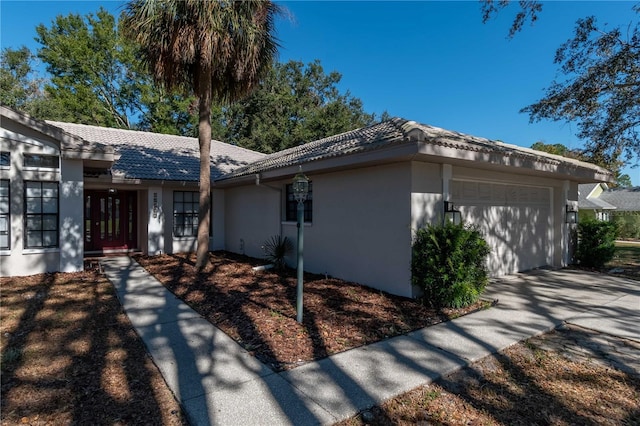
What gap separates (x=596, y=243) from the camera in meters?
10.1

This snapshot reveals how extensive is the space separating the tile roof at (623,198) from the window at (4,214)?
38.5 metres

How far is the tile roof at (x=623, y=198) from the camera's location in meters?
30.2

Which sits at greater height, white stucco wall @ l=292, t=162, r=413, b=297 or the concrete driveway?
white stucco wall @ l=292, t=162, r=413, b=297

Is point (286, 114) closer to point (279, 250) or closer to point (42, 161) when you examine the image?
point (279, 250)

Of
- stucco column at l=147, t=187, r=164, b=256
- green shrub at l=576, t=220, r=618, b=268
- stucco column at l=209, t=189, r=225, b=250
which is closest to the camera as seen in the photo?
green shrub at l=576, t=220, r=618, b=268

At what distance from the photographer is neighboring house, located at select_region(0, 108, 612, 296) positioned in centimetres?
640

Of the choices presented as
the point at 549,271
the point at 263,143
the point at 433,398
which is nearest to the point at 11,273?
the point at 433,398

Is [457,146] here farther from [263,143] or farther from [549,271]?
[263,143]

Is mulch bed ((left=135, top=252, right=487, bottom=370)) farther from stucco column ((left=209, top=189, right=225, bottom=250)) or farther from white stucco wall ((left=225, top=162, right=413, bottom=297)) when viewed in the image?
stucco column ((left=209, top=189, right=225, bottom=250))

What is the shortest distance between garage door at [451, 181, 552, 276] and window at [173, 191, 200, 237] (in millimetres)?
9534

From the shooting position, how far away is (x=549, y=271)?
9.36 meters

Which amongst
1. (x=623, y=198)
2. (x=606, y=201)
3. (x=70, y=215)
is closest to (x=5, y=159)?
(x=70, y=215)

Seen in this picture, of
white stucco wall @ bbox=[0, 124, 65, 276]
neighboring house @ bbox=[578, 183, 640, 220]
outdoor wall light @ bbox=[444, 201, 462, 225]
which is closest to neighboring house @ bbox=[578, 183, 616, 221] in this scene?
neighboring house @ bbox=[578, 183, 640, 220]

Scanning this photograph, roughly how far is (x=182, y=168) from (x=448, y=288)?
11020 mm
